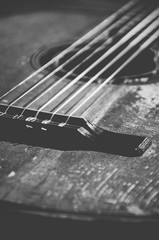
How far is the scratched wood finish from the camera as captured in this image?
83cm

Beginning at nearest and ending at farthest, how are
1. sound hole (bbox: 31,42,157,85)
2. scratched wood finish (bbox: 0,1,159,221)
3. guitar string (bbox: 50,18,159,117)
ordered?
scratched wood finish (bbox: 0,1,159,221), guitar string (bbox: 50,18,159,117), sound hole (bbox: 31,42,157,85)

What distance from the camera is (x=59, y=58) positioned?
168 centimetres

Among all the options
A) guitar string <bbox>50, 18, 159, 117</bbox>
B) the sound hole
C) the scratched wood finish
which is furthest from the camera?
the sound hole

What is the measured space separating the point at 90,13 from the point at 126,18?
1.32ft

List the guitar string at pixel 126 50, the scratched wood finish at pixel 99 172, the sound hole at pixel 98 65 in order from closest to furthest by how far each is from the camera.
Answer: the scratched wood finish at pixel 99 172
the guitar string at pixel 126 50
the sound hole at pixel 98 65

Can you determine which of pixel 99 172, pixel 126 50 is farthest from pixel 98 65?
pixel 99 172

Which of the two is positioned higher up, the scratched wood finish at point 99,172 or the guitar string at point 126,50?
the guitar string at point 126,50

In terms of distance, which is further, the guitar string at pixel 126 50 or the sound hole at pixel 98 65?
the sound hole at pixel 98 65

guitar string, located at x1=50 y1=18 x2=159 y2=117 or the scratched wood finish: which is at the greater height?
guitar string, located at x1=50 y1=18 x2=159 y2=117

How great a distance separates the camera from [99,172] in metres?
0.94

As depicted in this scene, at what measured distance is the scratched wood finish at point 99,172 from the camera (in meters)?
0.83

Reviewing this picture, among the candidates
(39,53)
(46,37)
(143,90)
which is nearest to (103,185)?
(143,90)

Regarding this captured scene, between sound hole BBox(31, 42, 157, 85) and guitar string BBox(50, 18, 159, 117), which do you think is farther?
sound hole BBox(31, 42, 157, 85)

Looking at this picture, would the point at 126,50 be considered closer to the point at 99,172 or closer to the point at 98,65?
the point at 98,65
